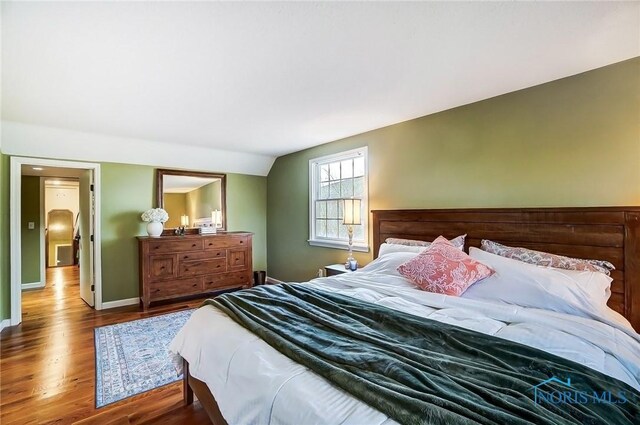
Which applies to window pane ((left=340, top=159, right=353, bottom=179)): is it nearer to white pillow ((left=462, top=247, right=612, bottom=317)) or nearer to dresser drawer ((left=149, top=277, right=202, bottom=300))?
white pillow ((left=462, top=247, right=612, bottom=317))

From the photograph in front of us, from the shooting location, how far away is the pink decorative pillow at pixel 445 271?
2.02 metres

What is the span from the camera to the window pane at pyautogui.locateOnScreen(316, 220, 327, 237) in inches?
173

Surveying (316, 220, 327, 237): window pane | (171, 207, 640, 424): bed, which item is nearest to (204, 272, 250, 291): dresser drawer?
(316, 220, 327, 237): window pane

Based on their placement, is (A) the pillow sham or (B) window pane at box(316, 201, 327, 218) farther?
(B) window pane at box(316, 201, 327, 218)

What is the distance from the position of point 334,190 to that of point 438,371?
332 centimetres

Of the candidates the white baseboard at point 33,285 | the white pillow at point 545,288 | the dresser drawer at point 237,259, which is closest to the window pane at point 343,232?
the dresser drawer at point 237,259

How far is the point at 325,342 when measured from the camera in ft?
4.35

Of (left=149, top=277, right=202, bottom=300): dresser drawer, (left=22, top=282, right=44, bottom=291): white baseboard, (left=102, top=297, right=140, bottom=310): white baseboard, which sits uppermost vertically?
(left=149, top=277, right=202, bottom=300): dresser drawer

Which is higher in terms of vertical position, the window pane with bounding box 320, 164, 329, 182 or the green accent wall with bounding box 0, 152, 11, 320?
the window pane with bounding box 320, 164, 329, 182

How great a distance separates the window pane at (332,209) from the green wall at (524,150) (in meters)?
0.73

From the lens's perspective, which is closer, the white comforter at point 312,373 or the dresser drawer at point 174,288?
A: the white comforter at point 312,373

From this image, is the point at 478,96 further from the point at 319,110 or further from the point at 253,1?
the point at 253,1

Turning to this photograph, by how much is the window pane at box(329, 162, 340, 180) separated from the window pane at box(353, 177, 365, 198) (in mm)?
357

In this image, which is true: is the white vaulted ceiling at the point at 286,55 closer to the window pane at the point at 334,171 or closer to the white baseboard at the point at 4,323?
the window pane at the point at 334,171
